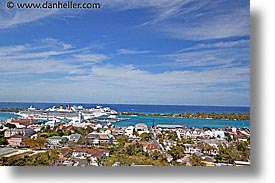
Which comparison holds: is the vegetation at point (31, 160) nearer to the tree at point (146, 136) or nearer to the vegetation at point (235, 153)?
the tree at point (146, 136)

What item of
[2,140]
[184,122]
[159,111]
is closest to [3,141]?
[2,140]

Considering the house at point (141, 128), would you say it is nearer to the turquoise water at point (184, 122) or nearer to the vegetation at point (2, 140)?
the turquoise water at point (184, 122)

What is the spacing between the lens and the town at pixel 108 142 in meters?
2.16

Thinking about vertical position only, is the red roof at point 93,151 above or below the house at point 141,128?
below

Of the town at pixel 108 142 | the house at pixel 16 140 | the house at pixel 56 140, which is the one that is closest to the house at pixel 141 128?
the town at pixel 108 142

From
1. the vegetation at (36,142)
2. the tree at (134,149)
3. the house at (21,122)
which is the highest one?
the house at (21,122)

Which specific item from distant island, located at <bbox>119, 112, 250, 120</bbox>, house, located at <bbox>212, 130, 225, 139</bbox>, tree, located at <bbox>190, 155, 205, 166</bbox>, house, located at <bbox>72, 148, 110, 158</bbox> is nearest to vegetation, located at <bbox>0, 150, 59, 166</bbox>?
house, located at <bbox>72, 148, 110, 158</bbox>

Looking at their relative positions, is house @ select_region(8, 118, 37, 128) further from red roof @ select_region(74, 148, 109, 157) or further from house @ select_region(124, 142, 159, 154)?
house @ select_region(124, 142, 159, 154)

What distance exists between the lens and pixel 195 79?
2180mm

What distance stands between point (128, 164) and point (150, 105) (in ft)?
1.26

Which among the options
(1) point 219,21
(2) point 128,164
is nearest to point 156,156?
(2) point 128,164

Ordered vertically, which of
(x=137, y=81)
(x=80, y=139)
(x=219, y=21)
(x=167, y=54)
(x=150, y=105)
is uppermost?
(x=219, y=21)

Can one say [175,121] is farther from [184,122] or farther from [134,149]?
[134,149]
